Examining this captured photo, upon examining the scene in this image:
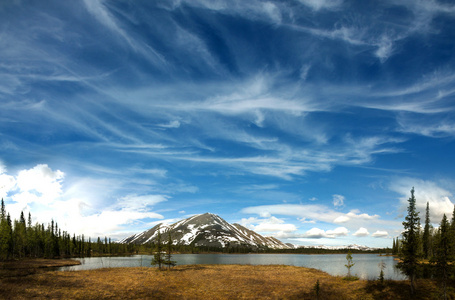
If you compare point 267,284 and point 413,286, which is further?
point 267,284

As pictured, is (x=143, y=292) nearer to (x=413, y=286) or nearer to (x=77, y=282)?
(x=77, y=282)

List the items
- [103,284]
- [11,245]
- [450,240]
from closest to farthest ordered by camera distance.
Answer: [450,240] → [103,284] → [11,245]

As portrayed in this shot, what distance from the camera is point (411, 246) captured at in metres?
37.4

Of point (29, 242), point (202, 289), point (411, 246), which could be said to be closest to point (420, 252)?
point (411, 246)

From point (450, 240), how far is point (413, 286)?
8.22 m

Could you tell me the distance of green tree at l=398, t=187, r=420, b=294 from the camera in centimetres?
3631

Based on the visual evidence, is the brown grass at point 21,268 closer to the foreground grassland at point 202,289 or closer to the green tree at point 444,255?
the foreground grassland at point 202,289

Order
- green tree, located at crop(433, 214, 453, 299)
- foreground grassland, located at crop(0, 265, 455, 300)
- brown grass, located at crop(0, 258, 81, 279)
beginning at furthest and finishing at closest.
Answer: brown grass, located at crop(0, 258, 81, 279)
foreground grassland, located at crop(0, 265, 455, 300)
green tree, located at crop(433, 214, 453, 299)

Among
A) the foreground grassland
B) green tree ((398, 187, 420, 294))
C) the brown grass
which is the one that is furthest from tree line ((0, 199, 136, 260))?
green tree ((398, 187, 420, 294))

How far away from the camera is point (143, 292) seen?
36.5m

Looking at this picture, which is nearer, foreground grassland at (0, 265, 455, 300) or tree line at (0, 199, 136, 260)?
foreground grassland at (0, 265, 455, 300)

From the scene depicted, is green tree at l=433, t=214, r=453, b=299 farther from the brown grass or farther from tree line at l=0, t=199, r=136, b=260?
tree line at l=0, t=199, r=136, b=260

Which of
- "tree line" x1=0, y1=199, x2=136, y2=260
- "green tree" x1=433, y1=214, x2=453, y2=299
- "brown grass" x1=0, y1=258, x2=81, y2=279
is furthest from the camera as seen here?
"tree line" x1=0, y1=199, x2=136, y2=260

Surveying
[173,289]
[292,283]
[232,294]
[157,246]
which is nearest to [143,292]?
[173,289]
